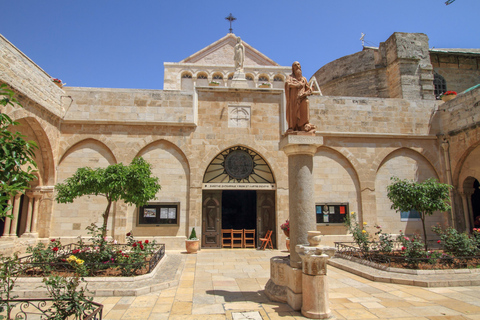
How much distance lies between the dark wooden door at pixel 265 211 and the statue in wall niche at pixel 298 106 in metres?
8.17

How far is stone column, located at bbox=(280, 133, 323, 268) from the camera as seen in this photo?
607 cm

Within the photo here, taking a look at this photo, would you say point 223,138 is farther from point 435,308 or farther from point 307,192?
point 435,308

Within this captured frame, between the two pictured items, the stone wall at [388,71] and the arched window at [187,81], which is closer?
the stone wall at [388,71]

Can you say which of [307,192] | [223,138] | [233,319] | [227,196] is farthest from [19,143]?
[227,196]

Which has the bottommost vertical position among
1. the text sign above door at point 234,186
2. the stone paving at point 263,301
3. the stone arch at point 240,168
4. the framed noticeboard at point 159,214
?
the stone paving at point 263,301

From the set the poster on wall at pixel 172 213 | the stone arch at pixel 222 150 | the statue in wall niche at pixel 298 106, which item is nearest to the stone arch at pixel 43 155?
the poster on wall at pixel 172 213

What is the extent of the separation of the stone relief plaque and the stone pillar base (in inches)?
344

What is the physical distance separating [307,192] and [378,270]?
4.21 meters

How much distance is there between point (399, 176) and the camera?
14836mm

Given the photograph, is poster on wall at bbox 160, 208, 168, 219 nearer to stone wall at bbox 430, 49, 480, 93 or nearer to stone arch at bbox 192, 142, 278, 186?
stone arch at bbox 192, 142, 278, 186

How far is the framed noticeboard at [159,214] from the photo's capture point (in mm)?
13281

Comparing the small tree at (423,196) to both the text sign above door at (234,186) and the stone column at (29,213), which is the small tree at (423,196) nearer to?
the text sign above door at (234,186)

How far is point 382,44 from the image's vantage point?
21.2 metres

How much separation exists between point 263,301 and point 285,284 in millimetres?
531
